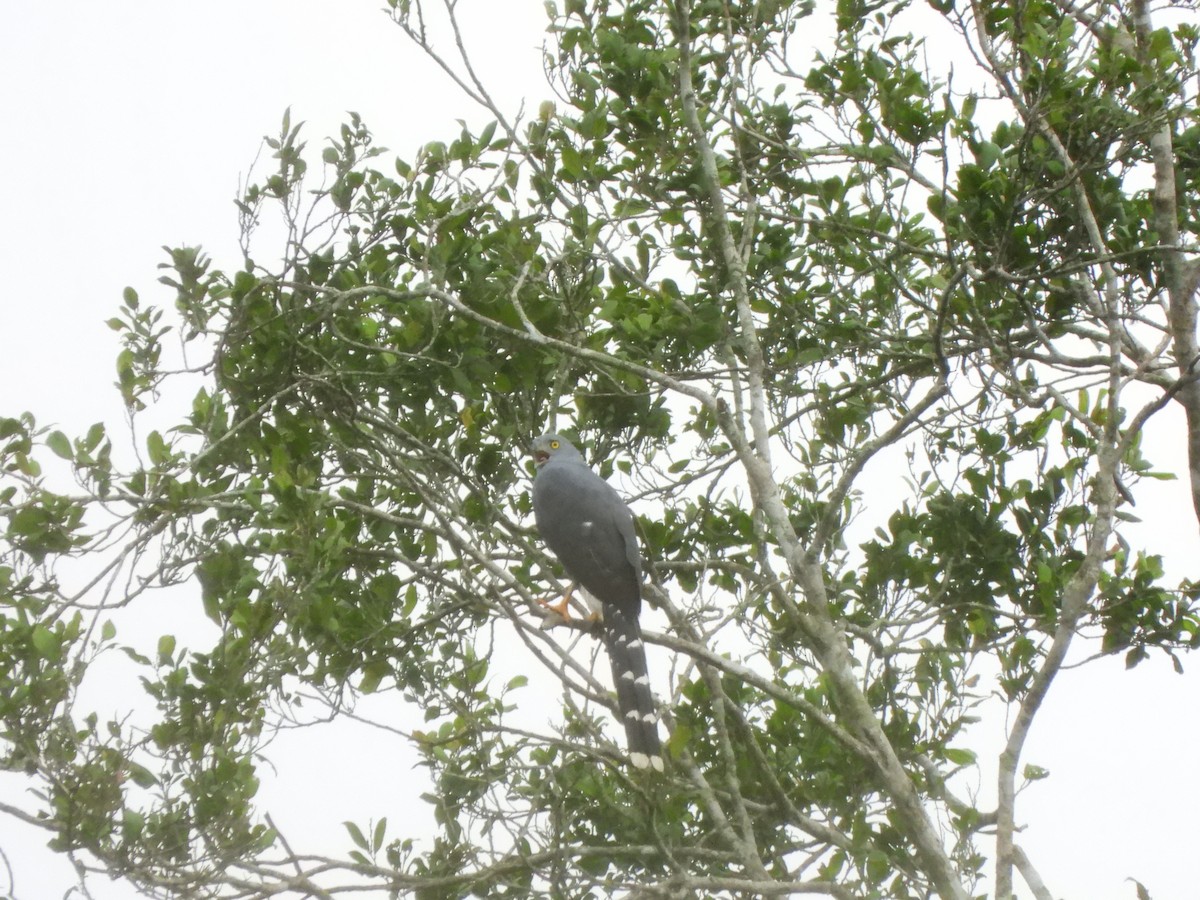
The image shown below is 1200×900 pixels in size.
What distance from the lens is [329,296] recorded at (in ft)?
14.8

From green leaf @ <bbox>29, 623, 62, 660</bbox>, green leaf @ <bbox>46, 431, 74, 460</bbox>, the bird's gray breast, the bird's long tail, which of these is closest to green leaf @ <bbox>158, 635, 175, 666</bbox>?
green leaf @ <bbox>29, 623, 62, 660</bbox>

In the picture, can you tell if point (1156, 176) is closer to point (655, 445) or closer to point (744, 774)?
point (655, 445)

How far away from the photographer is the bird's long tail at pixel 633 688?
441 centimetres

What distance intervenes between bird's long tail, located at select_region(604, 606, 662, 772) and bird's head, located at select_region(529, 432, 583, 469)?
29.2 inches

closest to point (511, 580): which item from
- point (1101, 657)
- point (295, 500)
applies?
point (295, 500)

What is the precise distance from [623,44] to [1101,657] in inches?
135

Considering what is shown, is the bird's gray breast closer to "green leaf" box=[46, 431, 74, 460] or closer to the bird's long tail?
the bird's long tail

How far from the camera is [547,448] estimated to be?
17.3 feet

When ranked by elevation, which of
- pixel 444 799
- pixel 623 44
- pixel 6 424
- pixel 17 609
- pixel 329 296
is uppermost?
pixel 623 44

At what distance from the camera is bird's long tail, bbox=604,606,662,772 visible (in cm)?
441

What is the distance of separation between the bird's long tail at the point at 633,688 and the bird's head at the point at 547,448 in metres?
0.74

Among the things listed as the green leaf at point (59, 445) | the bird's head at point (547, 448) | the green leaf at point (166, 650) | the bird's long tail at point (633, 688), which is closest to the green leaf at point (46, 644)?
the green leaf at point (166, 650)

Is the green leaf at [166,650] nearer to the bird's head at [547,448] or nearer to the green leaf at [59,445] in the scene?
the green leaf at [59,445]

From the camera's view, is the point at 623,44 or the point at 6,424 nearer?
the point at 6,424
